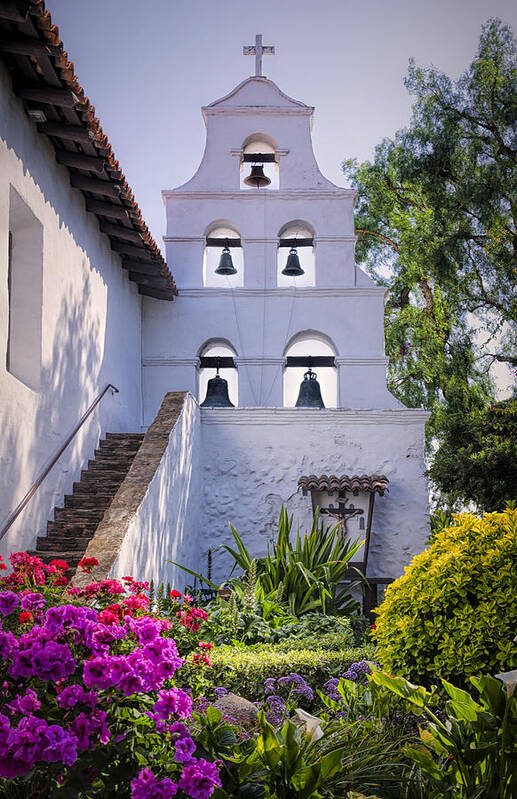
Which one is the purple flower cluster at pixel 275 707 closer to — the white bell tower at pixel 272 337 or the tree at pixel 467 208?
the white bell tower at pixel 272 337

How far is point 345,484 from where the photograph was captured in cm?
1002

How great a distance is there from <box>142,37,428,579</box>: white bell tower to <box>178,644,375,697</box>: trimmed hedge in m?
4.72

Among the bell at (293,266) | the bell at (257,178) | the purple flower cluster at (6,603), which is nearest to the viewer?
the purple flower cluster at (6,603)

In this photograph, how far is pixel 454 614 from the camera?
471cm

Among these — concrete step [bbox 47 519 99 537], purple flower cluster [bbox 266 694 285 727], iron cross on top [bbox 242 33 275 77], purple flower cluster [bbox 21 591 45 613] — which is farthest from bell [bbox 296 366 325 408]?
purple flower cluster [bbox 21 591 45 613]

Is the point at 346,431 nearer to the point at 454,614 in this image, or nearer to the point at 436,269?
the point at 436,269

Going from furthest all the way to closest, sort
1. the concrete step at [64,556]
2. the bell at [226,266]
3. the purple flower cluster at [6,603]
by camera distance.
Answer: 1. the bell at [226,266]
2. the concrete step at [64,556]
3. the purple flower cluster at [6,603]

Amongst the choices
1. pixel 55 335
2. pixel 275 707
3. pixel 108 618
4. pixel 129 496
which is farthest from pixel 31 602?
pixel 55 335

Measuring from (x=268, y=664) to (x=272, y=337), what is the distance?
25.2 feet

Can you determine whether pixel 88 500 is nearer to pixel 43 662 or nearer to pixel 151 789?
pixel 43 662

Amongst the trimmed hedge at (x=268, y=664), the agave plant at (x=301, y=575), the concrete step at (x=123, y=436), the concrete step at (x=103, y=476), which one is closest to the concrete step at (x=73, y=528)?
the concrete step at (x=103, y=476)

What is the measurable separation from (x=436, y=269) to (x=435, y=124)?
9.60 feet

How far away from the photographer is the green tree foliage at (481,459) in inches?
504

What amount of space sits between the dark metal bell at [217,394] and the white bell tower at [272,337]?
19.8 inches
